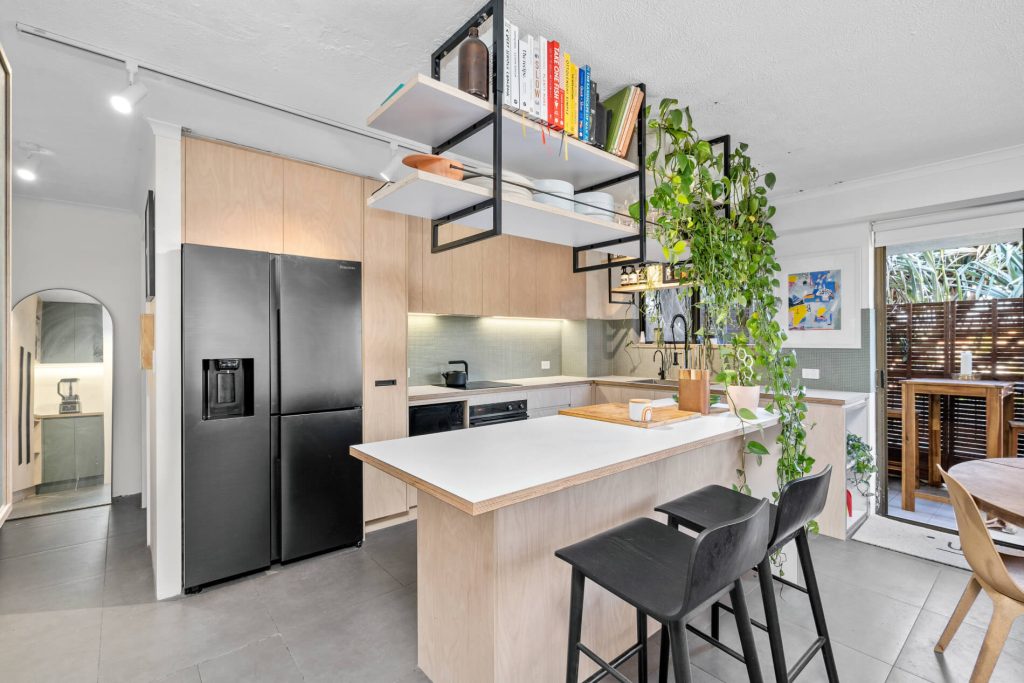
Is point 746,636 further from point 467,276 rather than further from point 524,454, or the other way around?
point 467,276

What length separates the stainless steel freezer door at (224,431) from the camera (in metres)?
2.41

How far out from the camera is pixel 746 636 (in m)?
1.32

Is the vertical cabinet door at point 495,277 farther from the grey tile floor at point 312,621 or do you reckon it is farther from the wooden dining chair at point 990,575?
the wooden dining chair at point 990,575

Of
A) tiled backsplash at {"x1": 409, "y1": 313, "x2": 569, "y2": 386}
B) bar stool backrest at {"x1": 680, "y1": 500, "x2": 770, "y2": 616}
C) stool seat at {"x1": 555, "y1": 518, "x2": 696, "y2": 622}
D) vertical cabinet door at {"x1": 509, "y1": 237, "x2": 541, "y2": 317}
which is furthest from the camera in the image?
vertical cabinet door at {"x1": 509, "y1": 237, "x2": 541, "y2": 317}

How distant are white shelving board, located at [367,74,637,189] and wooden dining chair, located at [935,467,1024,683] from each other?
186 centimetres

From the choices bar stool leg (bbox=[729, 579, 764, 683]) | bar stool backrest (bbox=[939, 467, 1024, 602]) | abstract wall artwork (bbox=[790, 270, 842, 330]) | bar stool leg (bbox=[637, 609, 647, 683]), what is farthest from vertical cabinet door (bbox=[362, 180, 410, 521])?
abstract wall artwork (bbox=[790, 270, 842, 330])

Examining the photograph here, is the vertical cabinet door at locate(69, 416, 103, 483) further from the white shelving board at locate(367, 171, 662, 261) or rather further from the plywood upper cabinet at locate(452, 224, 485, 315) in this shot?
the white shelving board at locate(367, 171, 662, 261)

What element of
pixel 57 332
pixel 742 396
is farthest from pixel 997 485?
pixel 57 332

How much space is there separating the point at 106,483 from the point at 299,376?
2.58 m

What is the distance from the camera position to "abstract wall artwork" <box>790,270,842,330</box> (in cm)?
378

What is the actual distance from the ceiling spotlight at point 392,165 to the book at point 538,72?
49.7 inches

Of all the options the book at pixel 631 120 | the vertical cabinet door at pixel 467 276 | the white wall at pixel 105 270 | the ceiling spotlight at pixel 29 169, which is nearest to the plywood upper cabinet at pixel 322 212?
the vertical cabinet door at pixel 467 276

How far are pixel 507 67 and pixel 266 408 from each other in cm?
212

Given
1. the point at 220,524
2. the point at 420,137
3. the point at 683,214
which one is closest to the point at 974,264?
the point at 683,214
